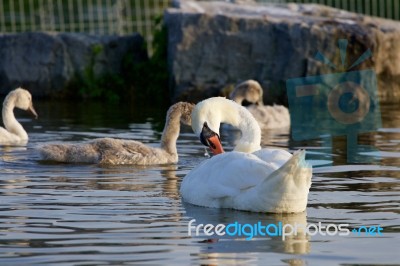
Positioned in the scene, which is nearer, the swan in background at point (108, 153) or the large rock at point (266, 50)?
the swan in background at point (108, 153)

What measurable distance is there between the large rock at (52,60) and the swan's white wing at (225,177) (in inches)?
482

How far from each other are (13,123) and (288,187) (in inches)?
269

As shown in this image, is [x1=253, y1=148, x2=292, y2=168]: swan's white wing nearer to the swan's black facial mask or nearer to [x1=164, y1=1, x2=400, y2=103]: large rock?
the swan's black facial mask

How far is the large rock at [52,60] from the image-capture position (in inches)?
821

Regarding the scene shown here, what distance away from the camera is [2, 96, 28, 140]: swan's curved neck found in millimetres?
13961

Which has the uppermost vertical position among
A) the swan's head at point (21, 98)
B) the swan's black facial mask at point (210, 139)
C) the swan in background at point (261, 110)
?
the swan's black facial mask at point (210, 139)

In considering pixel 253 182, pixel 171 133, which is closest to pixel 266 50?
pixel 171 133

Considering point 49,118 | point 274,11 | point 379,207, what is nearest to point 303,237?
point 379,207

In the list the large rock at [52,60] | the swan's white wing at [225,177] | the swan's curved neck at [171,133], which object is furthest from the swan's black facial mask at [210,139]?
the large rock at [52,60]

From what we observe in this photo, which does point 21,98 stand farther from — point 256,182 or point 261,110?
point 256,182

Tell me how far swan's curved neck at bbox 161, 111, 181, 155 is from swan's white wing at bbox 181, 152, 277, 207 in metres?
3.01

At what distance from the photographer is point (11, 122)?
46.9ft

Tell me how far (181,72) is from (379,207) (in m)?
11.1

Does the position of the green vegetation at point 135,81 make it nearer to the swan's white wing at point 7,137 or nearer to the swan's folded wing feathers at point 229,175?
the swan's white wing at point 7,137
